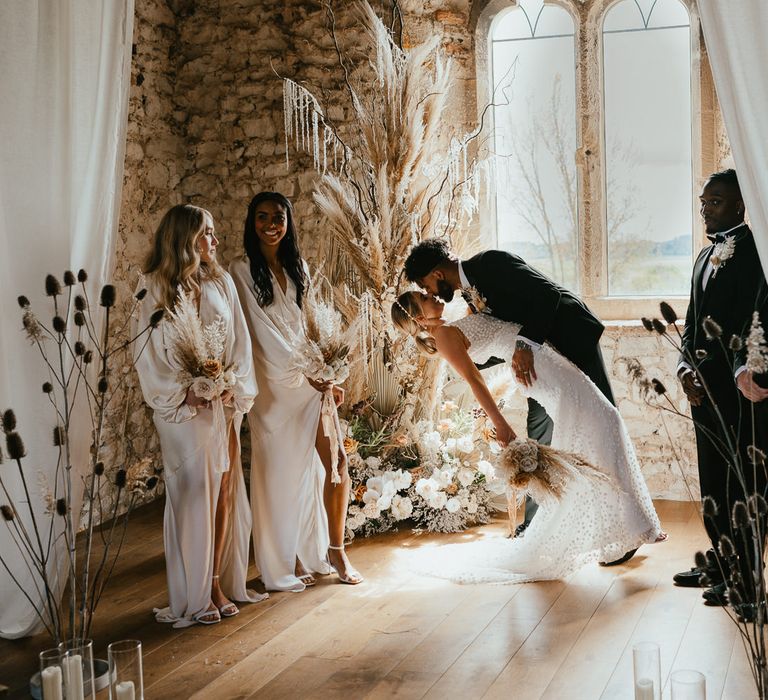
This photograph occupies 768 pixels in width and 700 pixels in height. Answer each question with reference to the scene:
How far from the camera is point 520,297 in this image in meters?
4.25

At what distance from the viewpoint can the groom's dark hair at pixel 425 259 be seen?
14.1 ft

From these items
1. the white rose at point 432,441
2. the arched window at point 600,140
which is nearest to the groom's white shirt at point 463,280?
the white rose at point 432,441

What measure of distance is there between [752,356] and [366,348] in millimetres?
3645

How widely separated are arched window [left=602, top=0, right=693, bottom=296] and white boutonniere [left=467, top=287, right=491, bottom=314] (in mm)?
1857

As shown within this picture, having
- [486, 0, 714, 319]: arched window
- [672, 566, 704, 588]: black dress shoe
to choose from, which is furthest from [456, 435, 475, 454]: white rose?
[672, 566, 704, 588]: black dress shoe

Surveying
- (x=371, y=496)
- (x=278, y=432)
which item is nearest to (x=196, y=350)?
(x=278, y=432)

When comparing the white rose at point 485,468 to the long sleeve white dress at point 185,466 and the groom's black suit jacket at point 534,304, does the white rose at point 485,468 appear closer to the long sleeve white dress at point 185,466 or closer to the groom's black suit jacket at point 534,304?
the groom's black suit jacket at point 534,304

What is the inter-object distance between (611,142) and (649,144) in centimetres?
23

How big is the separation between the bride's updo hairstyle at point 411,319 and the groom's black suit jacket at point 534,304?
311 millimetres

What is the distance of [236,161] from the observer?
20.6 ft

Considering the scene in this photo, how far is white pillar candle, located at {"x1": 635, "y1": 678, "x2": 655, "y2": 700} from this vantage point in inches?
73.6

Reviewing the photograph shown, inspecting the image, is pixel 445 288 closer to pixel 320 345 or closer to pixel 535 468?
pixel 320 345

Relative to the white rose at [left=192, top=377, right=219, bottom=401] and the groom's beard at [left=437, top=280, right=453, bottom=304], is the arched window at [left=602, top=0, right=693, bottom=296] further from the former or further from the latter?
the white rose at [left=192, top=377, right=219, bottom=401]

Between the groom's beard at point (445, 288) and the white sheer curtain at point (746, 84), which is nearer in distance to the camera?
the white sheer curtain at point (746, 84)
